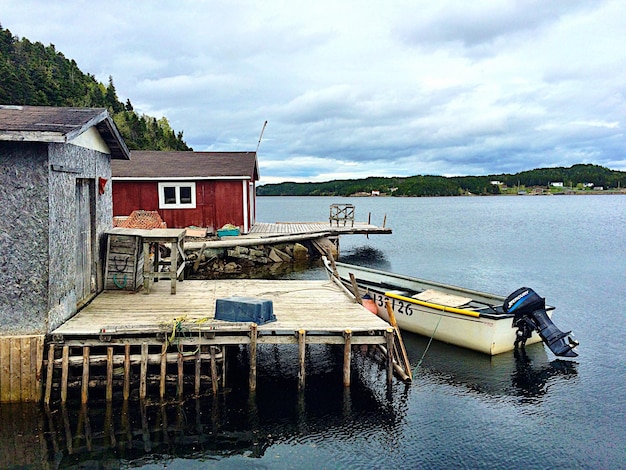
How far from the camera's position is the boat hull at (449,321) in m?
13.6

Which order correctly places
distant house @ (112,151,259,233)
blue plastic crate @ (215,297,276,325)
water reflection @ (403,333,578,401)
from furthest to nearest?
1. distant house @ (112,151,259,233)
2. water reflection @ (403,333,578,401)
3. blue plastic crate @ (215,297,276,325)

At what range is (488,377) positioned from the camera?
490 inches

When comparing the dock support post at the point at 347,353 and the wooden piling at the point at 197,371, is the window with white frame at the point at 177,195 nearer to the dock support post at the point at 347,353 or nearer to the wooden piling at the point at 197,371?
the wooden piling at the point at 197,371

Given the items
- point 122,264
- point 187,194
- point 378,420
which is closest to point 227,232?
point 187,194

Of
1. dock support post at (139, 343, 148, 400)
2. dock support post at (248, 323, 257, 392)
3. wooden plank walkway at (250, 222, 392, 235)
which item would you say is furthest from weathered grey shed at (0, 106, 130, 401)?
wooden plank walkway at (250, 222, 392, 235)

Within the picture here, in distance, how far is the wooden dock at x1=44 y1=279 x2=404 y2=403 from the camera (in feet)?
32.7

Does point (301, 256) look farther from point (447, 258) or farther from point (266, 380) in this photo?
point (266, 380)

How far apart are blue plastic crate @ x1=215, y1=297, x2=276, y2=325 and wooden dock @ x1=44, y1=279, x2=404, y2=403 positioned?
169mm

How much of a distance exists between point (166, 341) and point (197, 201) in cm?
1750

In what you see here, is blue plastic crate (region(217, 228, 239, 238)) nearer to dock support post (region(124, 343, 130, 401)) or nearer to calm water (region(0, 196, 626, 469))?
calm water (region(0, 196, 626, 469))

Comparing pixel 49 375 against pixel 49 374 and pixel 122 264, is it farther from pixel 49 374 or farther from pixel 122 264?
pixel 122 264

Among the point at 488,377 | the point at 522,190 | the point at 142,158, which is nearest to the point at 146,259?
the point at 488,377

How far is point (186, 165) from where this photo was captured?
1119 inches

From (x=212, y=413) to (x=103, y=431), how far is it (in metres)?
1.86
